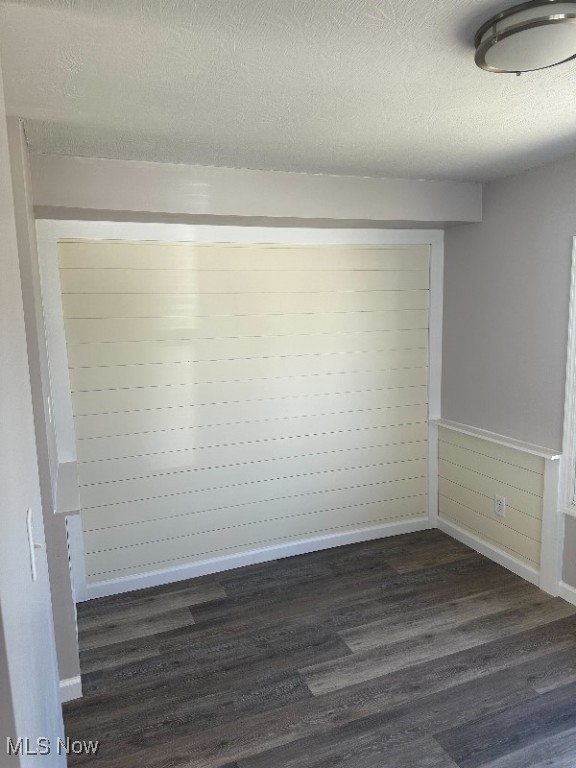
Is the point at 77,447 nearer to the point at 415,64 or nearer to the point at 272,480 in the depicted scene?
the point at 272,480

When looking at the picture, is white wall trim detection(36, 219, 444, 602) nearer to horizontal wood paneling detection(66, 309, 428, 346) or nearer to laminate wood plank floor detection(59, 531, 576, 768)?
horizontal wood paneling detection(66, 309, 428, 346)

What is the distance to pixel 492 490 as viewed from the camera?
11.1 ft

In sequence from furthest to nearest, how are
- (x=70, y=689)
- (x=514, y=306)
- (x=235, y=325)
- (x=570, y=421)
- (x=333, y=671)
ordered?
(x=235, y=325), (x=514, y=306), (x=570, y=421), (x=333, y=671), (x=70, y=689)

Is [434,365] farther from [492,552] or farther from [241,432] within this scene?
[241,432]

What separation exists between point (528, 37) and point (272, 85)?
0.75m

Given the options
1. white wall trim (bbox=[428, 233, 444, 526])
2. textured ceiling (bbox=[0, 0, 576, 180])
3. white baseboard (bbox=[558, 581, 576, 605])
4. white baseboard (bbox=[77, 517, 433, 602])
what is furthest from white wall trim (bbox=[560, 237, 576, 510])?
white baseboard (bbox=[77, 517, 433, 602])

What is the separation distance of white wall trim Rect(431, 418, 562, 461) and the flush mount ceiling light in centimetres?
207

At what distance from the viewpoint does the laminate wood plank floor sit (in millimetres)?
2016

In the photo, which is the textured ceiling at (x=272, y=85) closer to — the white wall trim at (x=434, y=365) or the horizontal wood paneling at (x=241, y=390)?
the white wall trim at (x=434, y=365)

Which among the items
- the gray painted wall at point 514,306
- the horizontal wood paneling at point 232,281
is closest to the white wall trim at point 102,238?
the horizontal wood paneling at point 232,281

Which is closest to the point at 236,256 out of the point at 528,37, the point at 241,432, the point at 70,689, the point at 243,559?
the point at 241,432

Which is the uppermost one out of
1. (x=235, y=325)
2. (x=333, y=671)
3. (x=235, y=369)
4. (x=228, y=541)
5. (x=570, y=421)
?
(x=235, y=325)

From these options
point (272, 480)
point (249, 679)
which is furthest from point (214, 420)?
point (249, 679)

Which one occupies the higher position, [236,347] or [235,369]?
[236,347]
